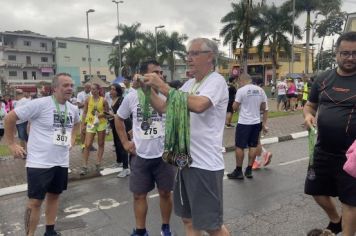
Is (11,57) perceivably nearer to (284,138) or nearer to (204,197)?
(284,138)

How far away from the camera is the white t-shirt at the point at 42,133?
4.01 meters

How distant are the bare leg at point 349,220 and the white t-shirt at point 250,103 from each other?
3517 millimetres

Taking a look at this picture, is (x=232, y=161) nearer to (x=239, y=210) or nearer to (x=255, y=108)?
(x=255, y=108)

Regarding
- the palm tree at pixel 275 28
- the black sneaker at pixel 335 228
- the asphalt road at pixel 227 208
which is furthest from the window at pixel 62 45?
the black sneaker at pixel 335 228

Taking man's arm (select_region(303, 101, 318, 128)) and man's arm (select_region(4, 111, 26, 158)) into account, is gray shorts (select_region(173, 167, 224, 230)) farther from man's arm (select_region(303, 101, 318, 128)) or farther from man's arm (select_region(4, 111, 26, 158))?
man's arm (select_region(4, 111, 26, 158))

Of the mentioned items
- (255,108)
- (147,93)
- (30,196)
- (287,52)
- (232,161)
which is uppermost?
(287,52)

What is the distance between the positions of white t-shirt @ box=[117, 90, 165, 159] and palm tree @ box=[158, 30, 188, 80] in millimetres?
49417

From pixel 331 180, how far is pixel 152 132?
1.86 m

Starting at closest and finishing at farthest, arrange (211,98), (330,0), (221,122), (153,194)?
(211,98) < (221,122) < (153,194) < (330,0)

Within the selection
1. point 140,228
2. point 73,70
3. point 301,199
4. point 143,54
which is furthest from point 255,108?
point 73,70

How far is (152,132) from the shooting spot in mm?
4207

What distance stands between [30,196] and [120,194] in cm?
225

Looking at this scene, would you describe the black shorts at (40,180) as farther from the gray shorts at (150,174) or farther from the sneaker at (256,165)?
the sneaker at (256,165)

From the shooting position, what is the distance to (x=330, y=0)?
39.7 metres
